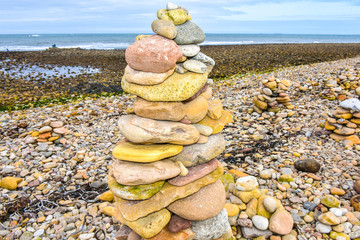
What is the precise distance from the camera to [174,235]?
375 cm

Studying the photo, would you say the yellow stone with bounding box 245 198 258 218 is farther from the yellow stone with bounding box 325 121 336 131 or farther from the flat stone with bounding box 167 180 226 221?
the yellow stone with bounding box 325 121 336 131

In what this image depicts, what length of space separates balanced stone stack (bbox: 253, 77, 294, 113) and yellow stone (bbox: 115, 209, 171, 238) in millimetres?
7221

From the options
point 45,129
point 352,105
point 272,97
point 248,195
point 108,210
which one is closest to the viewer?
point 248,195

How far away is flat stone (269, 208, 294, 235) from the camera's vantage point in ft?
14.1

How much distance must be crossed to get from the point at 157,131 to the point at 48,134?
616 centimetres

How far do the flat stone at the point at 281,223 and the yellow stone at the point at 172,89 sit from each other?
2673 millimetres

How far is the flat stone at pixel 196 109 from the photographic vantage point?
3.96 meters

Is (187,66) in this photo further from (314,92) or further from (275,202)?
(314,92)

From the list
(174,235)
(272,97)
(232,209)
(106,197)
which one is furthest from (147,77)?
(272,97)

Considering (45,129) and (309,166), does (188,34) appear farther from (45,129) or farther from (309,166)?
(45,129)

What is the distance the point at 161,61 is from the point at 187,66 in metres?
0.47

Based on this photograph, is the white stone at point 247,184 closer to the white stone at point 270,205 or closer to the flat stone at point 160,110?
the white stone at point 270,205

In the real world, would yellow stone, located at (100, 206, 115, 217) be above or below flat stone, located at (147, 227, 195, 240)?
below

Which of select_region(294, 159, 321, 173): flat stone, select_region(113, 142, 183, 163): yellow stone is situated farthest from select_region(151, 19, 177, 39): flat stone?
select_region(294, 159, 321, 173): flat stone
